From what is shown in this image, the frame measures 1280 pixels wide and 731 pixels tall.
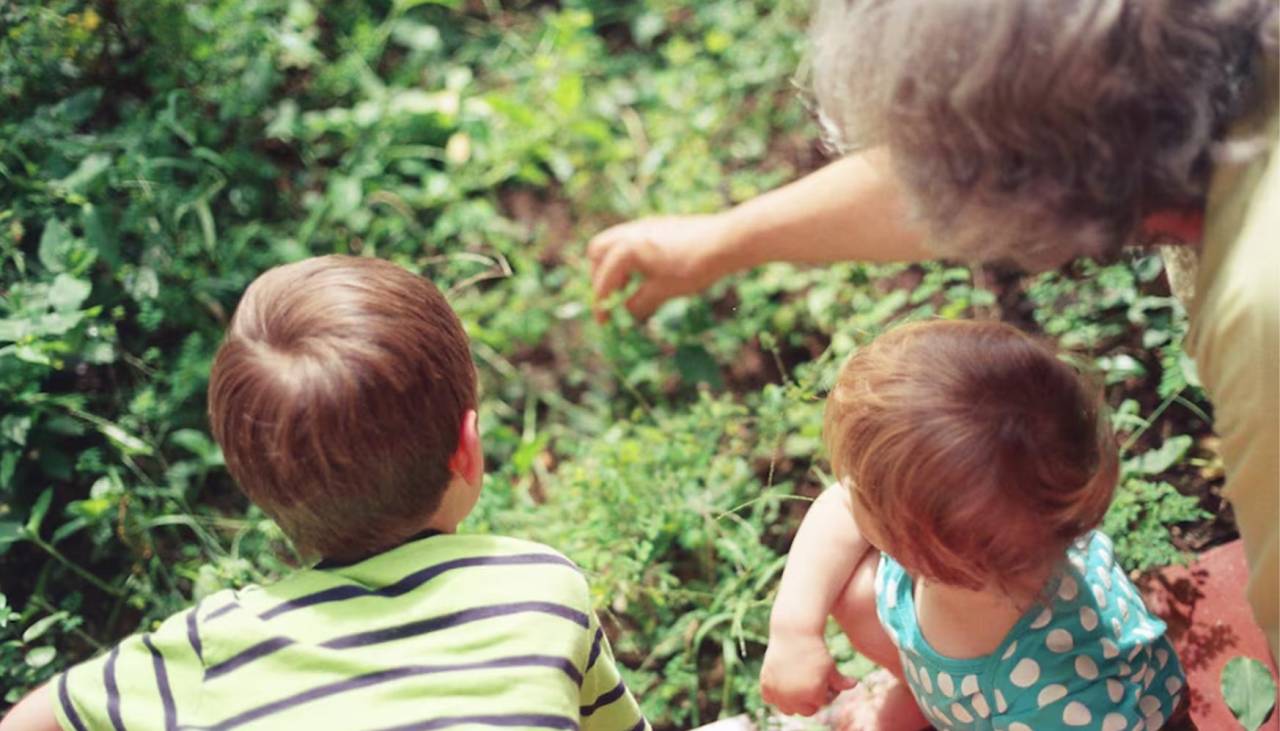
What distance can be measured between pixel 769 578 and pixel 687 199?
33.3 inches

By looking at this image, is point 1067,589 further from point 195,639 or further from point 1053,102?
point 195,639

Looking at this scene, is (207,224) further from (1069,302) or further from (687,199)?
(1069,302)

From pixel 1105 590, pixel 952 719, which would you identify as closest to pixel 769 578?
pixel 952 719

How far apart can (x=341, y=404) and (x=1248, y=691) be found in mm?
1161

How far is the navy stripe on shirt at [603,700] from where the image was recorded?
1349 mm

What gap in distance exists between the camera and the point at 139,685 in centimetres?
123

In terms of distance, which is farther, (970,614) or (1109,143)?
(970,614)

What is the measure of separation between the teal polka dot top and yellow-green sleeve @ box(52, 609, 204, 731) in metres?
0.81

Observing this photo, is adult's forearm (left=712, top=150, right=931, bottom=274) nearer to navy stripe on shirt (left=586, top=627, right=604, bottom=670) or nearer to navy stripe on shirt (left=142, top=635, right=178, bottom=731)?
navy stripe on shirt (left=586, top=627, right=604, bottom=670)

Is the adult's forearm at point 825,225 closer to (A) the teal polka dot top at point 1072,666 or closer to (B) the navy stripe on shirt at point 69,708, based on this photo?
(A) the teal polka dot top at point 1072,666

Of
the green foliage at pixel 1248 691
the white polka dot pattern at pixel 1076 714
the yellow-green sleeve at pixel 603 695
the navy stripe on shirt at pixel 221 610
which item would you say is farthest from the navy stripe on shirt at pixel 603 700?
the green foliage at pixel 1248 691

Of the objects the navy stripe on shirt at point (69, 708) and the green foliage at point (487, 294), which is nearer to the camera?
the navy stripe on shirt at point (69, 708)

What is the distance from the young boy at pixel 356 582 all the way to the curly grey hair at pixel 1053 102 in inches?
21.6

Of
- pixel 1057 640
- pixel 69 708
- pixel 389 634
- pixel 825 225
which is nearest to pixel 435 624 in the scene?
pixel 389 634
